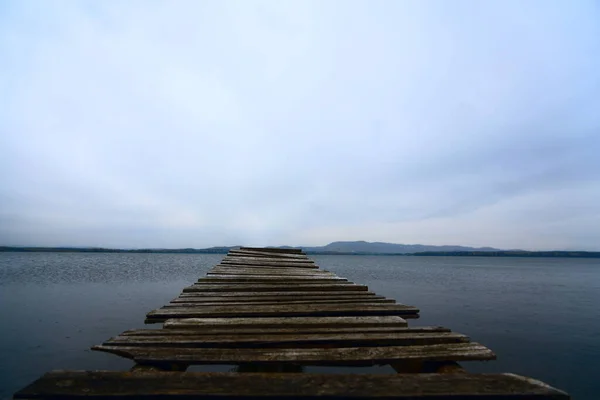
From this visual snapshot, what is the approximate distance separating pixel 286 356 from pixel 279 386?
1.74 ft

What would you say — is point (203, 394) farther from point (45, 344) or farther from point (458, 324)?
point (458, 324)

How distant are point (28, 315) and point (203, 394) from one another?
26.1 m

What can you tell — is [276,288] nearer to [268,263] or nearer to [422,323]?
[268,263]

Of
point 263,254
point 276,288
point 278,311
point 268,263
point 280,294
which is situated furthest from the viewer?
point 263,254

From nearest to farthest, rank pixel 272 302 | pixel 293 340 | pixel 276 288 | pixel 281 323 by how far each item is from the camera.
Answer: pixel 293 340, pixel 281 323, pixel 272 302, pixel 276 288

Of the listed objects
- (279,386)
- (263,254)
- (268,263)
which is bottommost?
(279,386)

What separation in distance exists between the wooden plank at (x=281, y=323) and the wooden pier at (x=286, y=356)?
12 mm

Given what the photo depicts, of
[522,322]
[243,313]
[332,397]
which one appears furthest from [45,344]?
[522,322]

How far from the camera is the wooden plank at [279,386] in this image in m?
2.02

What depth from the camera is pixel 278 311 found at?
4.28m

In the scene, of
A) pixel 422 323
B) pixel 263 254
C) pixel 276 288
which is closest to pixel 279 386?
pixel 276 288

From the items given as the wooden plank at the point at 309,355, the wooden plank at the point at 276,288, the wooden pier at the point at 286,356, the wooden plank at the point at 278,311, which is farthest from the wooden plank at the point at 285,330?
the wooden plank at the point at 276,288

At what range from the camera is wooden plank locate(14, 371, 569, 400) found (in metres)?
2.02

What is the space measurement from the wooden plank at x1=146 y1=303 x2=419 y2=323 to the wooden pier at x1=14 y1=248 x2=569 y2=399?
0.01 metres
